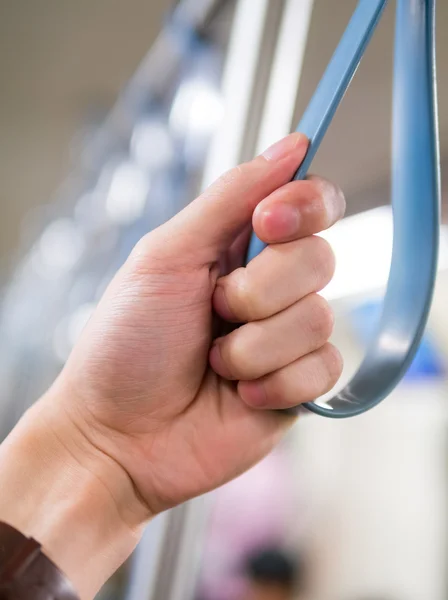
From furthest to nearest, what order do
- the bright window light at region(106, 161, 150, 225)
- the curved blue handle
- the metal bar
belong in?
the bright window light at region(106, 161, 150, 225), the metal bar, the curved blue handle

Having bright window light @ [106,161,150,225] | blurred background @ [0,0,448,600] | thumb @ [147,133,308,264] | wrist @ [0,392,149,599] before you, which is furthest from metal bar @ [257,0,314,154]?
bright window light @ [106,161,150,225]

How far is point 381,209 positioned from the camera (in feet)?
2.53

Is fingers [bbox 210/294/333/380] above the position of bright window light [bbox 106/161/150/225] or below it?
below

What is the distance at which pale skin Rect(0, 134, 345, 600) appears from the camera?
458 millimetres

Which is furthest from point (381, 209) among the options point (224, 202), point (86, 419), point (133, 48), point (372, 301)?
point (133, 48)

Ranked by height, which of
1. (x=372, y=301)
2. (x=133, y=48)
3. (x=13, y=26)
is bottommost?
(x=372, y=301)

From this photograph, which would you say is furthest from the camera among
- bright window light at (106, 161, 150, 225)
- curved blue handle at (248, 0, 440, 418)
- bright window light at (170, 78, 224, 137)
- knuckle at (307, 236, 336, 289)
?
bright window light at (106, 161, 150, 225)

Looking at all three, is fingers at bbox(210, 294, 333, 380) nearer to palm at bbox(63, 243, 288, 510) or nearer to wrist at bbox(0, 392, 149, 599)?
palm at bbox(63, 243, 288, 510)

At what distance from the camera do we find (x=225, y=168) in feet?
2.50

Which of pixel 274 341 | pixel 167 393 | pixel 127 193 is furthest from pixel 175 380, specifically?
pixel 127 193

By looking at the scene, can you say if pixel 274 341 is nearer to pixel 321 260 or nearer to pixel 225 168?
pixel 321 260

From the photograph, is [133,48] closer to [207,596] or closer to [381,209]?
[381,209]

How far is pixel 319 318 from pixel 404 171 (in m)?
0.15

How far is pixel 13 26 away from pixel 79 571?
1524mm
